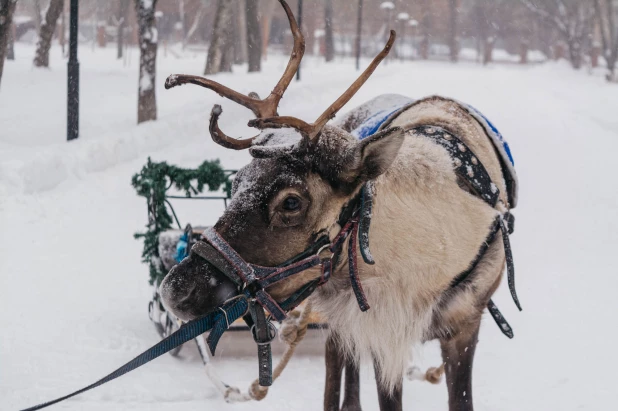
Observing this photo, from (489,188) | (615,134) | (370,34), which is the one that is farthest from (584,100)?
(370,34)

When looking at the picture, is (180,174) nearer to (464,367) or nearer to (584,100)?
(464,367)

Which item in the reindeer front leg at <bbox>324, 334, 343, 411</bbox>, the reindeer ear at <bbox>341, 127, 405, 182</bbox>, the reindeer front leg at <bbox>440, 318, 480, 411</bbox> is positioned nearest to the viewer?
the reindeer ear at <bbox>341, 127, 405, 182</bbox>

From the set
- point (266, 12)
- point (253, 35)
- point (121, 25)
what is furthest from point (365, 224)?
point (266, 12)

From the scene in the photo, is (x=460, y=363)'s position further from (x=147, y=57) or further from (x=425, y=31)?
Result: (x=425, y=31)

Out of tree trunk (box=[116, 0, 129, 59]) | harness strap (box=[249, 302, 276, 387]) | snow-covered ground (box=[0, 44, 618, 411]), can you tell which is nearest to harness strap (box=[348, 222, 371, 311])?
harness strap (box=[249, 302, 276, 387])

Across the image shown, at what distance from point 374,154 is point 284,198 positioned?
37 cm

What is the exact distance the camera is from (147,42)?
15.0 metres

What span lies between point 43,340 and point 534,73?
38.4 m

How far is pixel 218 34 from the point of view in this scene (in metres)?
22.7

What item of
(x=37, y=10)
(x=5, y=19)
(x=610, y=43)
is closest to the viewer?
(x=5, y=19)

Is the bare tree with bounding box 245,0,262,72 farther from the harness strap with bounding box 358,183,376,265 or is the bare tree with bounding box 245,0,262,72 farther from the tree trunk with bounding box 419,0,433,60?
the tree trunk with bounding box 419,0,433,60

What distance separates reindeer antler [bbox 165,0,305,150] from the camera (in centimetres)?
305

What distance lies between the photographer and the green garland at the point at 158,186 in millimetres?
6297

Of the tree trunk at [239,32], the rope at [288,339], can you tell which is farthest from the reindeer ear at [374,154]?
the tree trunk at [239,32]
